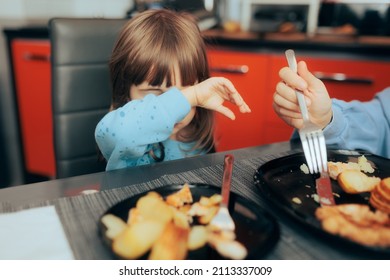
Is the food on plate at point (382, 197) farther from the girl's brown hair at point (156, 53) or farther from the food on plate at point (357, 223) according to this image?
the girl's brown hair at point (156, 53)

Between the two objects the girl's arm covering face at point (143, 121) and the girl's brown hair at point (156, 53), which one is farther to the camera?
the girl's brown hair at point (156, 53)

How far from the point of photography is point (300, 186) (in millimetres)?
587

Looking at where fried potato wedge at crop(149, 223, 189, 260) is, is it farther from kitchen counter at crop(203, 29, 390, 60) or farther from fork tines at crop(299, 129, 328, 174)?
kitchen counter at crop(203, 29, 390, 60)

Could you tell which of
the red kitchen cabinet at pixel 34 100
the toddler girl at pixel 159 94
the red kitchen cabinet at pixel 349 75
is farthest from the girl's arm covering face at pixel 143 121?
the red kitchen cabinet at pixel 34 100

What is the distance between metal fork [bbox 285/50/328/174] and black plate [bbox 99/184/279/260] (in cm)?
17

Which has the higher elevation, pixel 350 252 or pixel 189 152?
pixel 350 252

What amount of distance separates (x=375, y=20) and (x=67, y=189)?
75.8 inches

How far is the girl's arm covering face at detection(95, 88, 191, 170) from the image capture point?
0.73 m

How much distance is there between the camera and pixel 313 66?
1761 millimetres

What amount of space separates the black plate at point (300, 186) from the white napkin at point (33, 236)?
0.92 feet

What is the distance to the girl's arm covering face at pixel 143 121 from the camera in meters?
0.73

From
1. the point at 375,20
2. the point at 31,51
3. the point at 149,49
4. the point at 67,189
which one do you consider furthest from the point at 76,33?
the point at 375,20

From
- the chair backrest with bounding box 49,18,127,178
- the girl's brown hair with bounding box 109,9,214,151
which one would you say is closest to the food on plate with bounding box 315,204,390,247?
the girl's brown hair with bounding box 109,9,214,151
